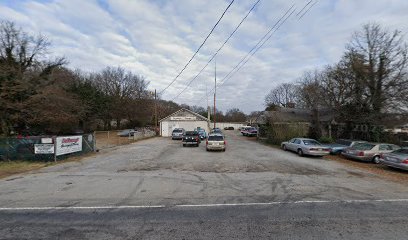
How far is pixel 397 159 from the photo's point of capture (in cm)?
1402

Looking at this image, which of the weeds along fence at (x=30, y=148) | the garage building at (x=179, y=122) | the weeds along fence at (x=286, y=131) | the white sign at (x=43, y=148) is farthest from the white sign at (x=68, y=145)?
the garage building at (x=179, y=122)

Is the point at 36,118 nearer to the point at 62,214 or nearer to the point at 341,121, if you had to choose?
the point at 62,214

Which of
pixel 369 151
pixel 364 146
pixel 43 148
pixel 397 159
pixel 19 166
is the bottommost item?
pixel 19 166

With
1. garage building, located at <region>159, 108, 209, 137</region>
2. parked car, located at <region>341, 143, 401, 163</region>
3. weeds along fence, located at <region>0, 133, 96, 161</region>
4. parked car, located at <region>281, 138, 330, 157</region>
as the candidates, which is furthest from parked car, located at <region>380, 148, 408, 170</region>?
garage building, located at <region>159, 108, 209, 137</region>

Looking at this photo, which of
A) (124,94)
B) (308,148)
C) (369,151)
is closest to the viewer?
(369,151)

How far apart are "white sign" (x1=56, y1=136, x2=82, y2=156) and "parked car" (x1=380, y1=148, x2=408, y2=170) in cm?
2021

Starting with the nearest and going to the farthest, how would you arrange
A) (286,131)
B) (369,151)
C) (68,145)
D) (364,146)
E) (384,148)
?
1. (369,151)
2. (384,148)
3. (68,145)
4. (364,146)
5. (286,131)

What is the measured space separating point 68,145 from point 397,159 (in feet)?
67.7

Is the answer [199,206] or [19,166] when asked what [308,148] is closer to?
[199,206]

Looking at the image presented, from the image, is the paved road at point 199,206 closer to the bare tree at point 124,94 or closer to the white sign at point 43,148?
the white sign at point 43,148

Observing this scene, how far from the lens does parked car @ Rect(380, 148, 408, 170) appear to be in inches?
535

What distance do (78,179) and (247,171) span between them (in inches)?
309

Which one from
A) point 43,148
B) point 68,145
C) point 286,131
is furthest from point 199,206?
point 286,131

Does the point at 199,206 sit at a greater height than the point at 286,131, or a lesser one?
lesser
